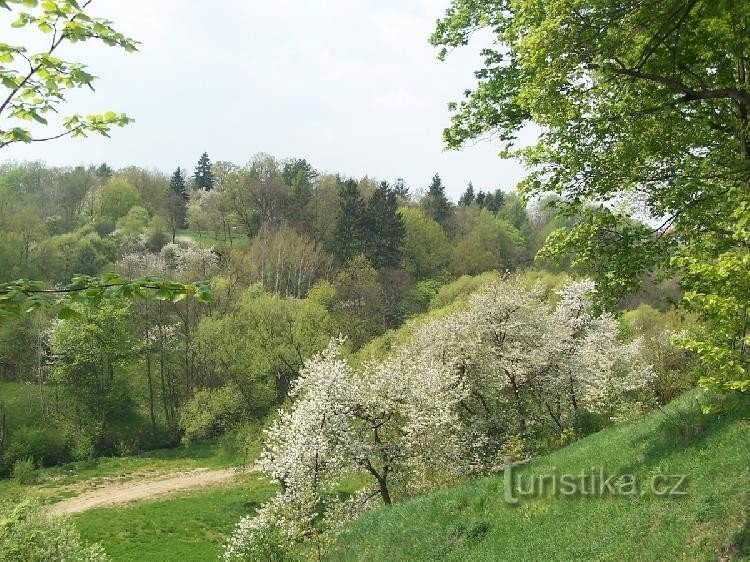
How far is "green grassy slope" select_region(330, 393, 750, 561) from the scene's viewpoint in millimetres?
9164

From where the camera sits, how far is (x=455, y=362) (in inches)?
947

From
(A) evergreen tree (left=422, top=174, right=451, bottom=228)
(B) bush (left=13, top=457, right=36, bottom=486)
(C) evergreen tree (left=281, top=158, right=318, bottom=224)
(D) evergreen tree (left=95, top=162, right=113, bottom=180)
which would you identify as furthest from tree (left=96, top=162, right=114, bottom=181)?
(B) bush (left=13, top=457, right=36, bottom=486)

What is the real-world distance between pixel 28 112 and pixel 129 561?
878 inches

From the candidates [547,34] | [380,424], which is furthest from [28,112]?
[380,424]

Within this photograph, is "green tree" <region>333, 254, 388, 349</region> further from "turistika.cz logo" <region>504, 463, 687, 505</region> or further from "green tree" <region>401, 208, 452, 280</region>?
"turistika.cz logo" <region>504, 463, 687, 505</region>

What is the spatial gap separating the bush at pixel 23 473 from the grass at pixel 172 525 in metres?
8.53

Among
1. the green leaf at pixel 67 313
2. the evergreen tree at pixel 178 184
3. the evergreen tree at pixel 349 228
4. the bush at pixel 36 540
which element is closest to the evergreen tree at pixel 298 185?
the evergreen tree at pixel 349 228

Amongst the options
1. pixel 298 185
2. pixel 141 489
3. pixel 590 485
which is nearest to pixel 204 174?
pixel 298 185

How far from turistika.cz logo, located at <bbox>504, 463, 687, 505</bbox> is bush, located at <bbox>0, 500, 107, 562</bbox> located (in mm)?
11163

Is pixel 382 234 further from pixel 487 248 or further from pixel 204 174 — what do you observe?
pixel 204 174

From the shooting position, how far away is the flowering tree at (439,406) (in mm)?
21047

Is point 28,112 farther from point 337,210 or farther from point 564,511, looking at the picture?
point 337,210

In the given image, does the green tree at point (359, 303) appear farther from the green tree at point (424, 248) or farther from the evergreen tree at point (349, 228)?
the green tree at point (424, 248)

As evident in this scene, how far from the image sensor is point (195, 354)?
156 ft
